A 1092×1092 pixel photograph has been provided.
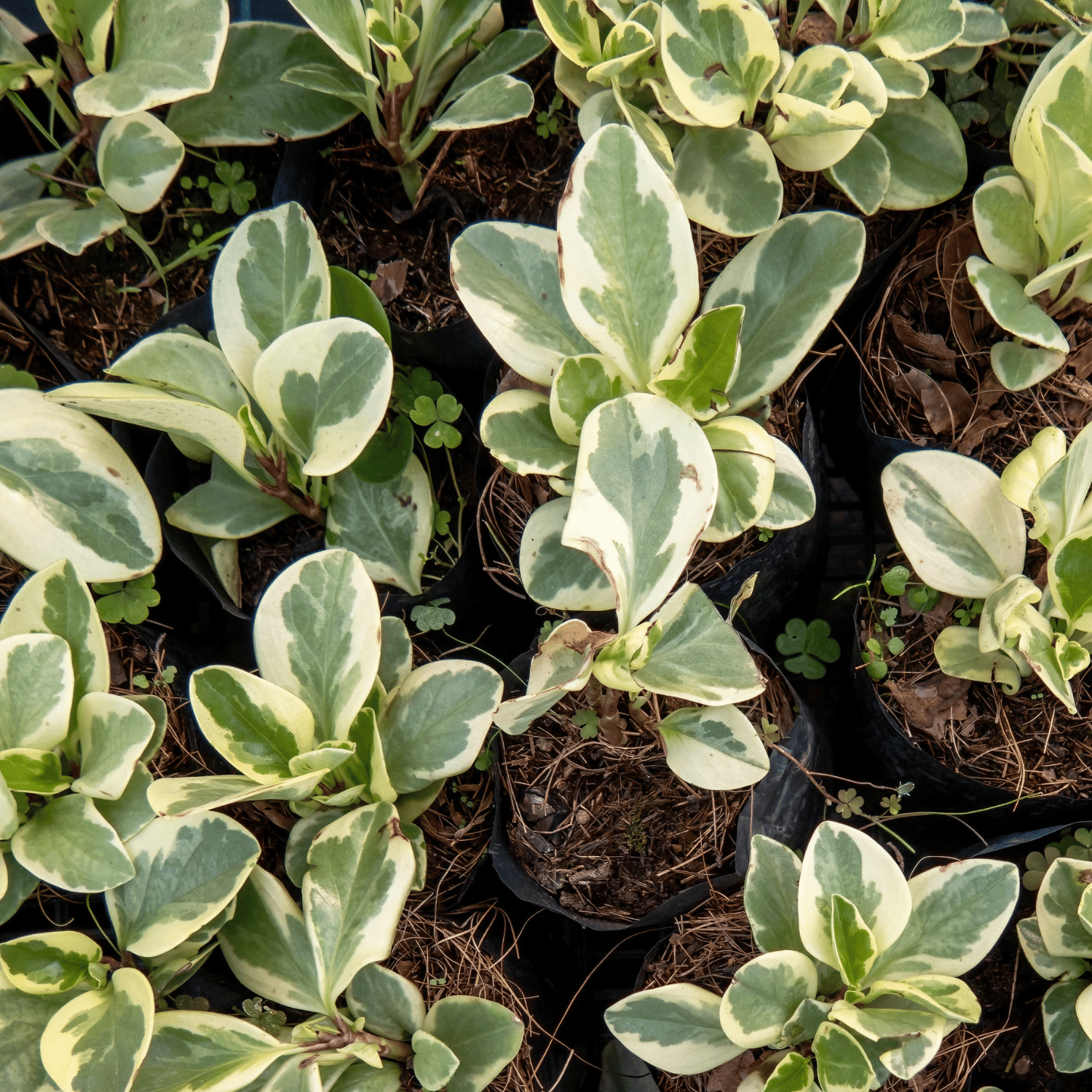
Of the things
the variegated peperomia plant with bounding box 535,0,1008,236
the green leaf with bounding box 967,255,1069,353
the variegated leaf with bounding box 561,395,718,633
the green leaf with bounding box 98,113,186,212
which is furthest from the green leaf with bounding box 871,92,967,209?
the green leaf with bounding box 98,113,186,212

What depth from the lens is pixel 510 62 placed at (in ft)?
3.39

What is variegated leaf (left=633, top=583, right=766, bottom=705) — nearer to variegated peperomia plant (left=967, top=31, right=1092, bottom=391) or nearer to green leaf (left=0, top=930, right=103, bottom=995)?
variegated peperomia plant (left=967, top=31, right=1092, bottom=391)

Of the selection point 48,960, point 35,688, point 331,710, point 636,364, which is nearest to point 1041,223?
point 636,364

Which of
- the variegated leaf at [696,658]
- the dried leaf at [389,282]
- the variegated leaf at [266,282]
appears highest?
the variegated leaf at [266,282]

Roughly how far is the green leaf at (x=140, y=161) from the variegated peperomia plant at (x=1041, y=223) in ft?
2.73

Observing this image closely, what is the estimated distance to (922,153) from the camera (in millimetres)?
987

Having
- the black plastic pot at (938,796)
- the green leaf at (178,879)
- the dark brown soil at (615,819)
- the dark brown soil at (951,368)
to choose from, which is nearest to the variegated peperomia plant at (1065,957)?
the black plastic pot at (938,796)

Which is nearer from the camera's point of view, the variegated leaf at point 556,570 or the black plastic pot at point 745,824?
the variegated leaf at point 556,570

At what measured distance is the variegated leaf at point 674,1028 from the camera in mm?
825

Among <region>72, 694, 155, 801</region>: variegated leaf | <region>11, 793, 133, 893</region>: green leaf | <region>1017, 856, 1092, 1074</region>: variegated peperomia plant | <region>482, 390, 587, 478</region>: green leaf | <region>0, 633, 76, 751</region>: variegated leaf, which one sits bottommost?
<region>1017, 856, 1092, 1074</region>: variegated peperomia plant

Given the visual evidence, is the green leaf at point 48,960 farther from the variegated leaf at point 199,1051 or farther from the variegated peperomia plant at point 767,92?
the variegated peperomia plant at point 767,92

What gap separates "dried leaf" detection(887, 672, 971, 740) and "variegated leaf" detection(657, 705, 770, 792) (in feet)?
0.93

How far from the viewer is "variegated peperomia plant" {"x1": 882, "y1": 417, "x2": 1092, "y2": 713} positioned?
0.82 meters

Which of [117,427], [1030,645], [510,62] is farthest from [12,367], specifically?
[1030,645]
